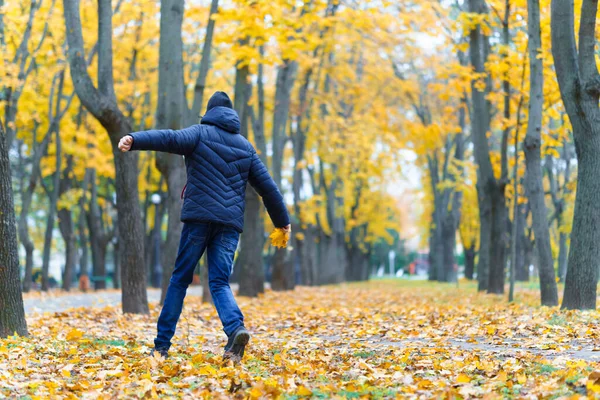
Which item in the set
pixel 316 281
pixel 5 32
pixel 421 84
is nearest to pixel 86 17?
pixel 5 32

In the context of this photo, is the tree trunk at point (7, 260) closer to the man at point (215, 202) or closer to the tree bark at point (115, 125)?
the man at point (215, 202)

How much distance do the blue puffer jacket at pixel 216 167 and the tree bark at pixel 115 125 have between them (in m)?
5.12

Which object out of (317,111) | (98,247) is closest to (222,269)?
(98,247)

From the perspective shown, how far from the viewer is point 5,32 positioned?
74.0 ft

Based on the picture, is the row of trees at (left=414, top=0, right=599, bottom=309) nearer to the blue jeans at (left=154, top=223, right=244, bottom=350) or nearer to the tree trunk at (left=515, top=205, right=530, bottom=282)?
the tree trunk at (left=515, top=205, right=530, bottom=282)

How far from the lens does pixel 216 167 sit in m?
6.75

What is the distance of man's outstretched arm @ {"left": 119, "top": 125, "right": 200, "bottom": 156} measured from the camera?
20.7 feet

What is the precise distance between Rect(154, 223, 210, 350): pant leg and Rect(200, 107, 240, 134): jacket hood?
899mm

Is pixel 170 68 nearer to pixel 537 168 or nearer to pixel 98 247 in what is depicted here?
pixel 537 168

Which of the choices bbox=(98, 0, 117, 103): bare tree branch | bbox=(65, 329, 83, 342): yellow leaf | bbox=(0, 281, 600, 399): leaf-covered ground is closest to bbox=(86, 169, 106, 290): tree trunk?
bbox=(98, 0, 117, 103): bare tree branch

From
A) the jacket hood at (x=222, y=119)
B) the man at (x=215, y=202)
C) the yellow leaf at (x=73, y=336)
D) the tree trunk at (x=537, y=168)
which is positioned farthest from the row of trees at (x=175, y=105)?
the tree trunk at (x=537, y=168)

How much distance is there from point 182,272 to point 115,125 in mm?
5551

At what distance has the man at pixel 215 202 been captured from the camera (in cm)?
657

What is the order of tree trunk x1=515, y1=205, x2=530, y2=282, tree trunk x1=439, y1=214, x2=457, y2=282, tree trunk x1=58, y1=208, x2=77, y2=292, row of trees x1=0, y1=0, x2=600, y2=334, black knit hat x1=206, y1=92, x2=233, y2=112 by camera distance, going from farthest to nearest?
tree trunk x1=439, y1=214, x2=457, y2=282 → tree trunk x1=515, y1=205, x2=530, y2=282 → tree trunk x1=58, y1=208, x2=77, y2=292 → row of trees x1=0, y1=0, x2=600, y2=334 → black knit hat x1=206, y1=92, x2=233, y2=112
